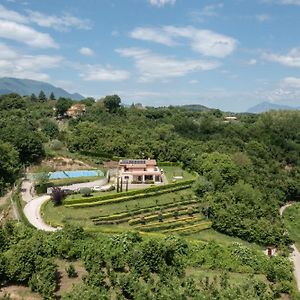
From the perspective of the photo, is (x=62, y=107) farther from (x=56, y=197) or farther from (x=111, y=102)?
(x=56, y=197)

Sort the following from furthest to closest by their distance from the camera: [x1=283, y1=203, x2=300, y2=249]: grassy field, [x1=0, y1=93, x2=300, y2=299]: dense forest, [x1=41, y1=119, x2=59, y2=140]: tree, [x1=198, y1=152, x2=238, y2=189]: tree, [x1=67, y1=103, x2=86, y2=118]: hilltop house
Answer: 1. [x1=67, y1=103, x2=86, y2=118]: hilltop house
2. [x1=41, y1=119, x2=59, y2=140]: tree
3. [x1=198, y1=152, x2=238, y2=189]: tree
4. [x1=283, y1=203, x2=300, y2=249]: grassy field
5. [x1=0, y1=93, x2=300, y2=299]: dense forest

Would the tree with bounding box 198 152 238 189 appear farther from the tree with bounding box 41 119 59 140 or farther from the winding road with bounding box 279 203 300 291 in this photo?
the tree with bounding box 41 119 59 140

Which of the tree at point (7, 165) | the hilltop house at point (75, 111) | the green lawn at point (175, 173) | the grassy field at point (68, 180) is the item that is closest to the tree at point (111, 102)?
the hilltop house at point (75, 111)

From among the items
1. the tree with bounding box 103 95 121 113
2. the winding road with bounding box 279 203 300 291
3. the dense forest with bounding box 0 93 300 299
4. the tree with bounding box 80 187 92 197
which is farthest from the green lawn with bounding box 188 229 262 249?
the tree with bounding box 103 95 121 113

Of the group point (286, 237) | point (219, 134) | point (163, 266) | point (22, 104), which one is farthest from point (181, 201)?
point (22, 104)

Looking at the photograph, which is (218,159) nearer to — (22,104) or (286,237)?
(286,237)

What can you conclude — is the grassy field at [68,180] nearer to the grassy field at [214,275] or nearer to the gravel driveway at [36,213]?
the gravel driveway at [36,213]
